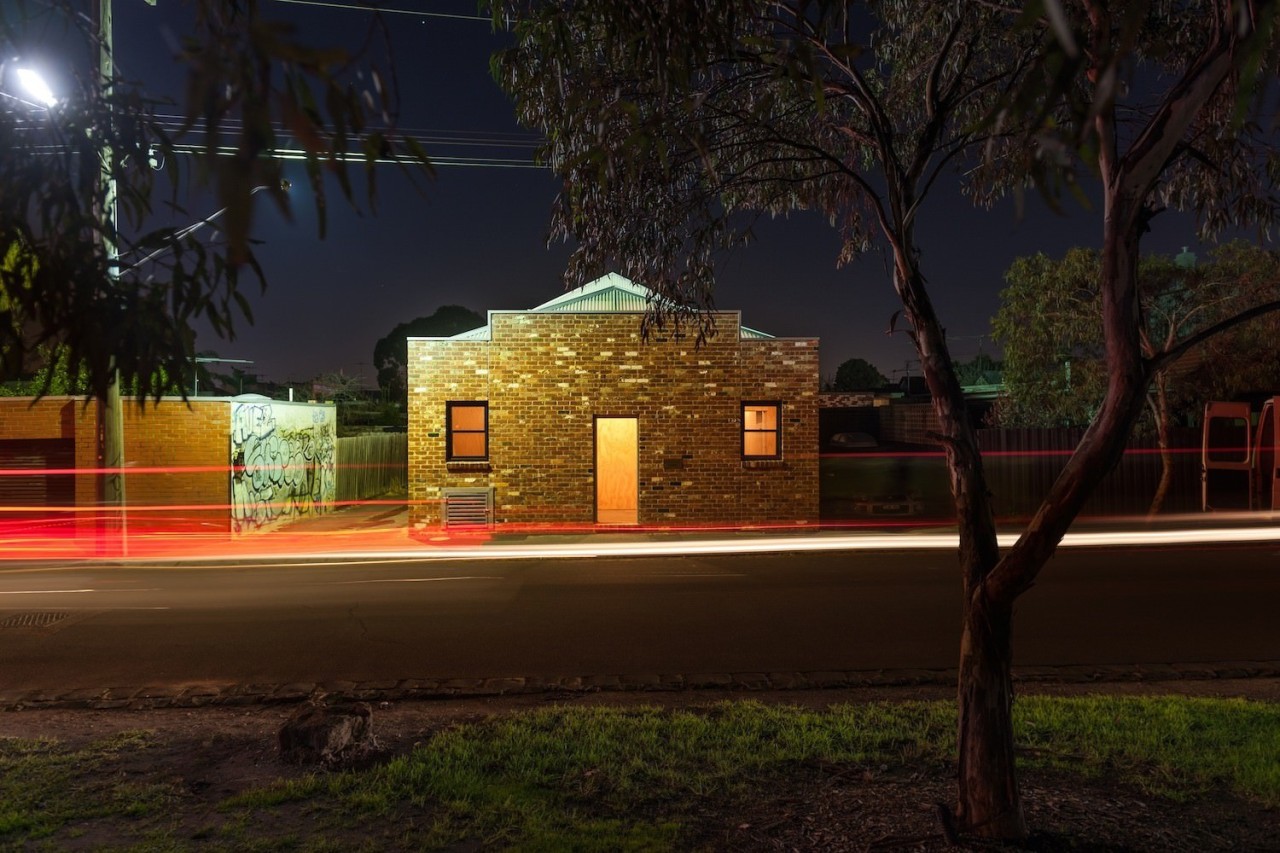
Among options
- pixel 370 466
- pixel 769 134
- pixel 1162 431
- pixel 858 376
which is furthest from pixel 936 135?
pixel 858 376

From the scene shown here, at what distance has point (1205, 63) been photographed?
13.3 ft

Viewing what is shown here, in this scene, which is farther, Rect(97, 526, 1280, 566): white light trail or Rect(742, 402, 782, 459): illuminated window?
Rect(742, 402, 782, 459): illuminated window

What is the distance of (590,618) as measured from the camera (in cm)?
1071

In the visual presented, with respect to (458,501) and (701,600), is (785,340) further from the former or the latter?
(701,600)

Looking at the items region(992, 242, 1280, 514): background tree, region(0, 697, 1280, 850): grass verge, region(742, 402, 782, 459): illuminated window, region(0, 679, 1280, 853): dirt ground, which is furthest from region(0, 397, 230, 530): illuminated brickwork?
region(992, 242, 1280, 514): background tree

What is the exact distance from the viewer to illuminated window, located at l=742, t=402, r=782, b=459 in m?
21.4

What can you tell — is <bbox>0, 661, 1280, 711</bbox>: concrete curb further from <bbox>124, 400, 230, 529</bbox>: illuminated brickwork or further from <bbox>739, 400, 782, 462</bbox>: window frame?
A: <bbox>739, 400, 782, 462</bbox>: window frame

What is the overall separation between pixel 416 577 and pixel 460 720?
782cm

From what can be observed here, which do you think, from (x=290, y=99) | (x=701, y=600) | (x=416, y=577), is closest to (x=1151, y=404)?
(x=701, y=600)

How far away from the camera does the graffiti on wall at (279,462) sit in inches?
818

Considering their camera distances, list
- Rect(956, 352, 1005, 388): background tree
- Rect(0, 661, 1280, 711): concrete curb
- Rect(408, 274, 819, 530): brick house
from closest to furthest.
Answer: Rect(0, 661, 1280, 711): concrete curb
Rect(408, 274, 819, 530): brick house
Rect(956, 352, 1005, 388): background tree

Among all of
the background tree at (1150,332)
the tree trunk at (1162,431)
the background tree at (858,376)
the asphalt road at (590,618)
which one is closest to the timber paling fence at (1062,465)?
the background tree at (1150,332)

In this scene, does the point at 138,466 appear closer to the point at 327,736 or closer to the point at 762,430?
the point at 762,430

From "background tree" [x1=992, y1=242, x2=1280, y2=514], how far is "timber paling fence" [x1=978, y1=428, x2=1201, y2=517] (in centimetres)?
49
